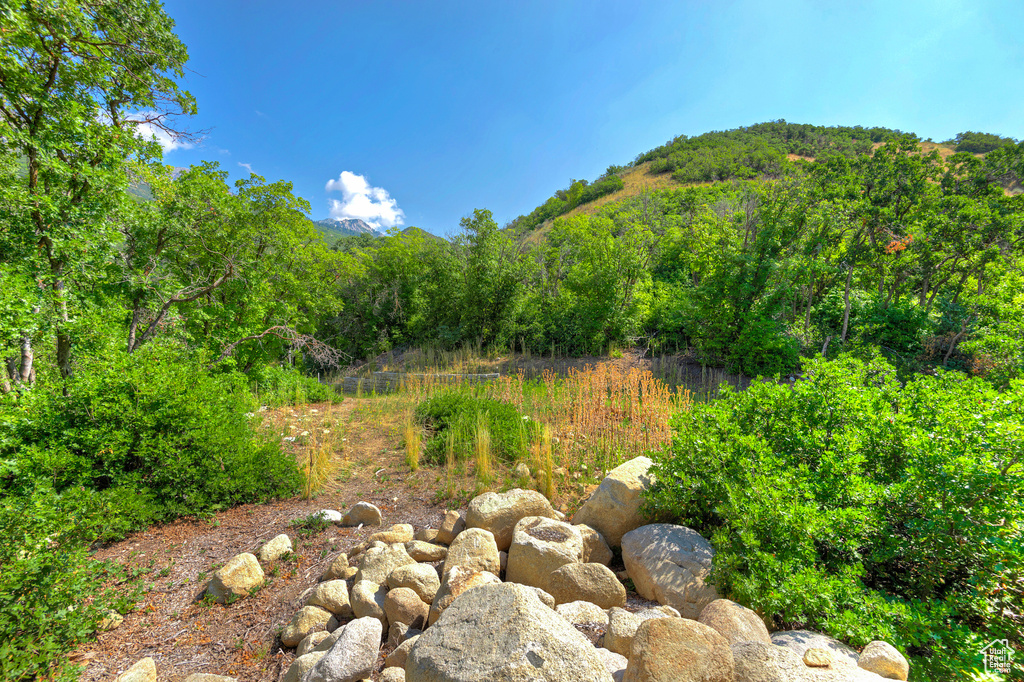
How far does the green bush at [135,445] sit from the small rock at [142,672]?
1716 millimetres

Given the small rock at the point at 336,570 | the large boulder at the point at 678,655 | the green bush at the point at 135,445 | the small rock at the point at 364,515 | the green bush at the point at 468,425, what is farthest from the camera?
the green bush at the point at 468,425

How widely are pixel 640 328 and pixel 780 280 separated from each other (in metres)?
4.46

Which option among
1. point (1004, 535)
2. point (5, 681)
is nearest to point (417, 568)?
point (5, 681)

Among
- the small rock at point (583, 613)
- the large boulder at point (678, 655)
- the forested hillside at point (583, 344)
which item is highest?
the forested hillside at point (583, 344)

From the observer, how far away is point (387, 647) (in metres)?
2.41

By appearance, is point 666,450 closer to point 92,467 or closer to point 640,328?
point 92,467

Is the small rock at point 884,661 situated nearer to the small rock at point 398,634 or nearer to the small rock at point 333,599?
the small rock at point 398,634

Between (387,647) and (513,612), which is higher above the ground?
(513,612)

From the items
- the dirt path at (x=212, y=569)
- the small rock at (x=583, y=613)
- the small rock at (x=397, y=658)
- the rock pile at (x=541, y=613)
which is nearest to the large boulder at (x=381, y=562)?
the rock pile at (x=541, y=613)

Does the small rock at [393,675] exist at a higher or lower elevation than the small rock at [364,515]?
higher

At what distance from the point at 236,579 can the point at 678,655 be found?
11.0ft

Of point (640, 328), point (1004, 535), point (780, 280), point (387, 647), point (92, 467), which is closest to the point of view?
point (1004, 535)

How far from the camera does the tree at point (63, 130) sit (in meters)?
4.42

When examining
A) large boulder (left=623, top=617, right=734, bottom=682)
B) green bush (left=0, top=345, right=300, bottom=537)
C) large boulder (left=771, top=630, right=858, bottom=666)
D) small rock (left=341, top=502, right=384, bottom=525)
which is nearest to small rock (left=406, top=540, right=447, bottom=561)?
small rock (left=341, top=502, right=384, bottom=525)
